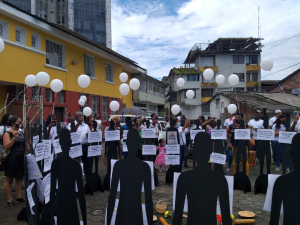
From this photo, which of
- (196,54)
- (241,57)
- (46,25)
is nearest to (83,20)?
(196,54)

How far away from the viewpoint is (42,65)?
12.0 m

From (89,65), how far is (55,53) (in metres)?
3.14

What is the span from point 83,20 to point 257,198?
149 feet

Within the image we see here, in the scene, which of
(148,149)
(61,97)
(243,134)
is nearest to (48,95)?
(61,97)

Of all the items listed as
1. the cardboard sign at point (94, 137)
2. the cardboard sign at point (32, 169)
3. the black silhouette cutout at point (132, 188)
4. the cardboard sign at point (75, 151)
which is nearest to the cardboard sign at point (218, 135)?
the cardboard sign at point (94, 137)

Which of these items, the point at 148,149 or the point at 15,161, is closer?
the point at 15,161

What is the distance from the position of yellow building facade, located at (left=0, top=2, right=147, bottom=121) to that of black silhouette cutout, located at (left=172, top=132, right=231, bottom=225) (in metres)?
8.80

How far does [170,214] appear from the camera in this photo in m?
3.76

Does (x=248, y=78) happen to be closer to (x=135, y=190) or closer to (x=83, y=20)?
(x=83, y=20)

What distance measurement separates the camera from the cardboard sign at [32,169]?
2.49m

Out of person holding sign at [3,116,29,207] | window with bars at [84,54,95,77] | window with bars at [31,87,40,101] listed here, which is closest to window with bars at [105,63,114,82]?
window with bars at [84,54,95,77]

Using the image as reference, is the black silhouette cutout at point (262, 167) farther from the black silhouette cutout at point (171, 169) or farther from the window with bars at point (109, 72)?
the window with bars at point (109, 72)

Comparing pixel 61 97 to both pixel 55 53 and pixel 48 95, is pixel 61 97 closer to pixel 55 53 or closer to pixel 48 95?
pixel 48 95

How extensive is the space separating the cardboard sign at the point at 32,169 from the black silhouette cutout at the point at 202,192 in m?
1.62
